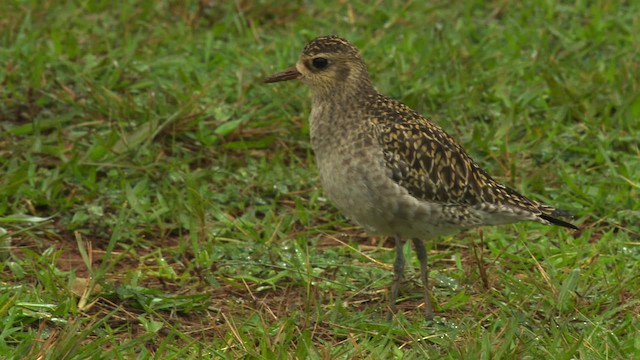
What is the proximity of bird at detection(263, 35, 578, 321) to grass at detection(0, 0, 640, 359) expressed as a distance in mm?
286

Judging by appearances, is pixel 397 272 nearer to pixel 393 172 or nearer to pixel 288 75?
pixel 393 172

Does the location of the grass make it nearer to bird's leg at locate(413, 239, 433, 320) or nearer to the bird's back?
bird's leg at locate(413, 239, 433, 320)

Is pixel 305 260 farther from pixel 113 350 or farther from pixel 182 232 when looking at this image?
pixel 113 350

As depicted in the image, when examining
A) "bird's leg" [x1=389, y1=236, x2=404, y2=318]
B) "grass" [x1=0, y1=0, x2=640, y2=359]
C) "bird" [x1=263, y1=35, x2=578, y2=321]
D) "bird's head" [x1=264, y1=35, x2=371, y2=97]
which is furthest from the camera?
"bird's head" [x1=264, y1=35, x2=371, y2=97]

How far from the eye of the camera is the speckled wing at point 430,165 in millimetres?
6387

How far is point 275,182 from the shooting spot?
8023 millimetres

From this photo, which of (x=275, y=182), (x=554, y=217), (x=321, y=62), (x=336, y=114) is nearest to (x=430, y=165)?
(x=336, y=114)

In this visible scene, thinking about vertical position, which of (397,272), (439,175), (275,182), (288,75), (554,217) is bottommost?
(275,182)

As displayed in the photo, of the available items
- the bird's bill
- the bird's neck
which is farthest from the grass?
the bird's bill

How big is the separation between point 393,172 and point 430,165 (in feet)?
0.87

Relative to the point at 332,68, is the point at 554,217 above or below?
below

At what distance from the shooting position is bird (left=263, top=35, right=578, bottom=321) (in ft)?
20.6

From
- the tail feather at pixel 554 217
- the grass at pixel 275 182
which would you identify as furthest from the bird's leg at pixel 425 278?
the tail feather at pixel 554 217

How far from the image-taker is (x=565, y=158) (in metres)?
8.37
